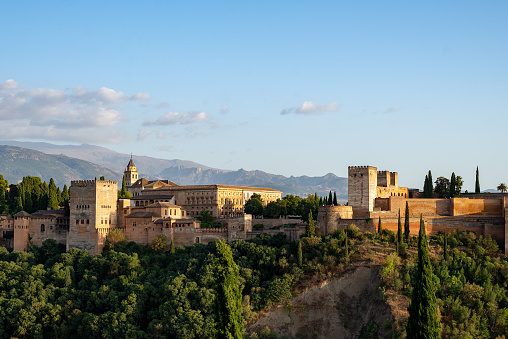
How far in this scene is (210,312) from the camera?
55.3 meters

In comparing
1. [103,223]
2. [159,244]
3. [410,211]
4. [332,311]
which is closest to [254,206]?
[159,244]

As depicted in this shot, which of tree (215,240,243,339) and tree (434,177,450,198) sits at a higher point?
tree (434,177,450,198)

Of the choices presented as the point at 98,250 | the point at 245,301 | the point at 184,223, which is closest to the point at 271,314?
the point at 245,301

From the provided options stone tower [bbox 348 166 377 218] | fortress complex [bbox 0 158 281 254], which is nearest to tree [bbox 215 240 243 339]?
fortress complex [bbox 0 158 281 254]

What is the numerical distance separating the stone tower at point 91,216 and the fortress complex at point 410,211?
22.5 meters

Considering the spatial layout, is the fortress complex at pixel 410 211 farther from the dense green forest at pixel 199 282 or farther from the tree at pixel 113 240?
the tree at pixel 113 240

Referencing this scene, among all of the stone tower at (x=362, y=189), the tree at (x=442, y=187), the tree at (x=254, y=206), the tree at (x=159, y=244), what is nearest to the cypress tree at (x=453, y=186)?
the tree at (x=442, y=187)

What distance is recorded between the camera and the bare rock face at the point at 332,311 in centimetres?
5503

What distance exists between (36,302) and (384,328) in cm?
3124

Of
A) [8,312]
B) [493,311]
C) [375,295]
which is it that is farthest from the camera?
[8,312]

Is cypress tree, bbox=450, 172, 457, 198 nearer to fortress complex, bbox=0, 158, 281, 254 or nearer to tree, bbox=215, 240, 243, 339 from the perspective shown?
fortress complex, bbox=0, 158, 281, 254

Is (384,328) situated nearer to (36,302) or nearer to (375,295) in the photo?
(375,295)

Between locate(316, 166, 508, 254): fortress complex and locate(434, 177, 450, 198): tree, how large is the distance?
5906 millimetres

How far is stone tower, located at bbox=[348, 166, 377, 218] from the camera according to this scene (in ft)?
209
